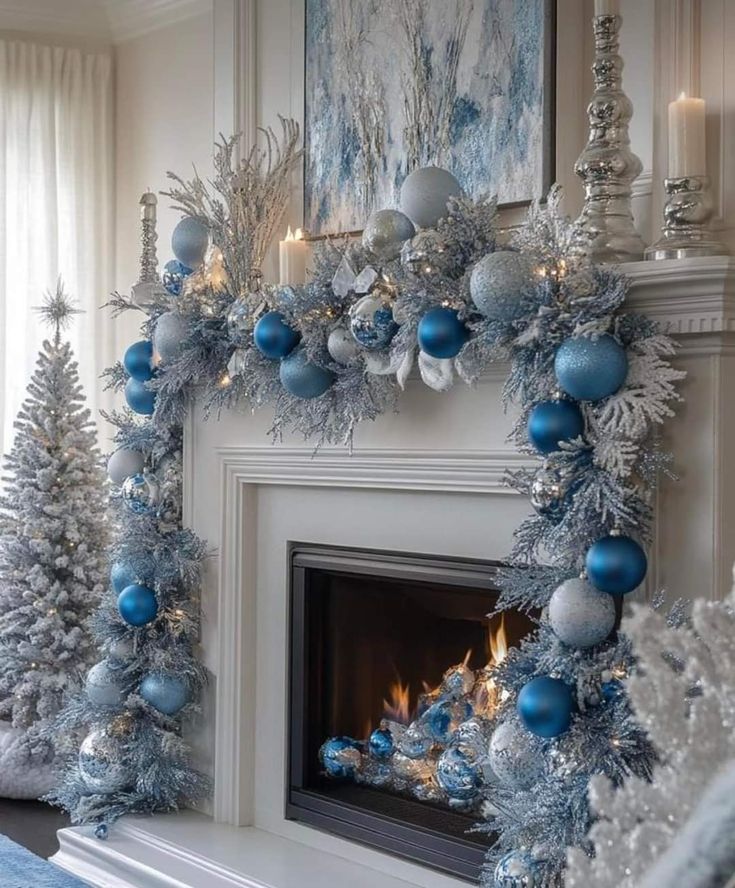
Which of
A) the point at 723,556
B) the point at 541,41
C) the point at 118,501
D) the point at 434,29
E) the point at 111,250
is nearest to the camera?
the point at 723,556

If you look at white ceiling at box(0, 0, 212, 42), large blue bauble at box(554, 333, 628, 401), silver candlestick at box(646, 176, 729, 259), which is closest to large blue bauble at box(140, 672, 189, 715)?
large blue bauble at box(554, 333, 628, 401)

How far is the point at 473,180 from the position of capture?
287 centimetres

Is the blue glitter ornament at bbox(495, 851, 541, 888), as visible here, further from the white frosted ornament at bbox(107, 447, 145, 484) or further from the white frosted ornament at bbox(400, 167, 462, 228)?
the white frosted ornament at bbox(107, 447, 145, 484)

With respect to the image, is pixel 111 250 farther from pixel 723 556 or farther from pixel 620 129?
pixel 723 556

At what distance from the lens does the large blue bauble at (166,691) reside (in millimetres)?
3299

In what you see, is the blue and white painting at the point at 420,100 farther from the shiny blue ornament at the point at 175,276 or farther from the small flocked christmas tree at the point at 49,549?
the small flocked christmas tree at the point at 49,549

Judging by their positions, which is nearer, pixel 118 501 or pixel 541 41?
pixel 541 41

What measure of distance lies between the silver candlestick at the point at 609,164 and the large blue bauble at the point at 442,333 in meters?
0.28

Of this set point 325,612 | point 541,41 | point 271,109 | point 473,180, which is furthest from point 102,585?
point 541,41

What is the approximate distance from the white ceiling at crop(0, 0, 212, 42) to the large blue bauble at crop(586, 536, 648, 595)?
290 cm

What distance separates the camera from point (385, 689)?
3131mm

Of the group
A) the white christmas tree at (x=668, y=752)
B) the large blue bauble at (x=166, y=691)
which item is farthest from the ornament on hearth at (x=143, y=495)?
the white christmas tree at (x=668, y=752)

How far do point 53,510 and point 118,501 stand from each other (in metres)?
0.59

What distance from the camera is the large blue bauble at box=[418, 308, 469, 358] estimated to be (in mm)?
2430
